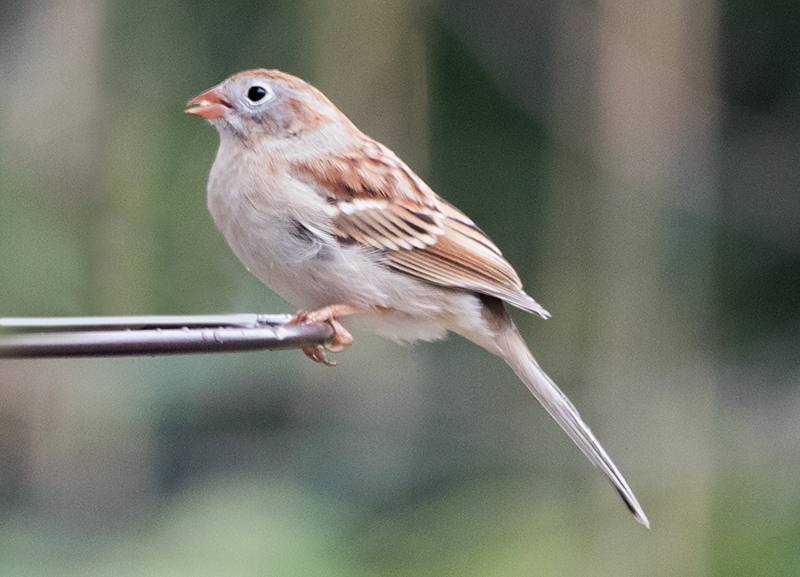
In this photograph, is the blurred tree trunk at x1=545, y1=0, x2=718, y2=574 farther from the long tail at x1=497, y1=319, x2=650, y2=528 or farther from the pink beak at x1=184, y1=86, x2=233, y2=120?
the pink beak at x1=184, y1=86, x2=233, y2=120

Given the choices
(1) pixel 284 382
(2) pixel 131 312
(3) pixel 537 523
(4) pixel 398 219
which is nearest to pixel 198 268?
(2) pixel 131 312

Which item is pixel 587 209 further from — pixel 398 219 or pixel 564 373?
pixel 398 219

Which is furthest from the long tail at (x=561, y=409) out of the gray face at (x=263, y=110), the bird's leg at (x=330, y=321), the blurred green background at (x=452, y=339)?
the blurred green background at (x=452, y=339)

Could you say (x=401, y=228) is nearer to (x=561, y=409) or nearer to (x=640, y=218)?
(x=561, y=409)

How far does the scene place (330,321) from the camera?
120 cm

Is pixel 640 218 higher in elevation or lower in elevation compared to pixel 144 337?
higher

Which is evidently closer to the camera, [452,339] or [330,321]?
[330,321]

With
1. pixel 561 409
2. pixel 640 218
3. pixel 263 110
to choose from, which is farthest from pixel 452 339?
pixel 263 110

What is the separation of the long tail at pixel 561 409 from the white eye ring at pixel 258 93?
518 millimetres

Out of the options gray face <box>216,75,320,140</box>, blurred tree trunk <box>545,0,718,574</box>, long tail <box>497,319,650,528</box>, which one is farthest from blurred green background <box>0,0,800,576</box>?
gray face <box>216,75,320,140</box>

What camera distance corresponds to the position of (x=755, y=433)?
3119 mm

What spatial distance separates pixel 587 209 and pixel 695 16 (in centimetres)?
78

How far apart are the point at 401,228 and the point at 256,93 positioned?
0.29 meters

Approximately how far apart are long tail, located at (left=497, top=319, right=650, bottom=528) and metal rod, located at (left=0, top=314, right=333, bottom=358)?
0.51 metres
